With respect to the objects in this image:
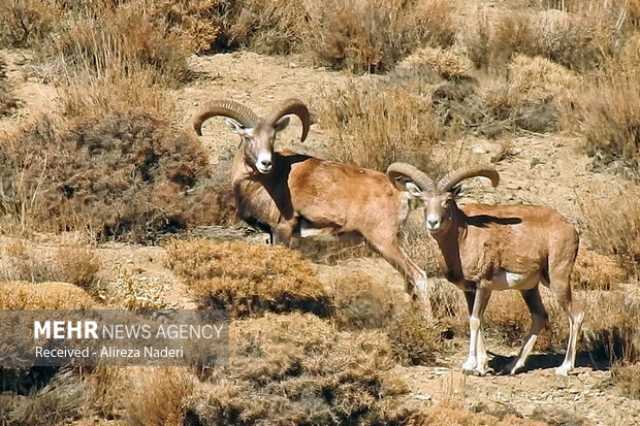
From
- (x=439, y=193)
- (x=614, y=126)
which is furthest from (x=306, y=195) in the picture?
(x=614, y=126)

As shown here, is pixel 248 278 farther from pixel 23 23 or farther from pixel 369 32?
pixel 23 23

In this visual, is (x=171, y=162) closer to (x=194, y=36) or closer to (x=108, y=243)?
(x=108, y=243)

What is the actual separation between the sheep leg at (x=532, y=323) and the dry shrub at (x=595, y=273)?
2206 millimetres

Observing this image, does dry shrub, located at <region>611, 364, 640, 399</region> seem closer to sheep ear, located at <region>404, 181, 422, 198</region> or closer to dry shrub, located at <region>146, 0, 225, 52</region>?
sheep ear, located at <region>404, 181, 422, 198</region>

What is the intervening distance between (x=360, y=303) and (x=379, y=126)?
478 cm

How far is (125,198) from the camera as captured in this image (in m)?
18.3

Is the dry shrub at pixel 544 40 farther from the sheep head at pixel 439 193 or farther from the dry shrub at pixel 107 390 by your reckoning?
the dry shrub at pixel 107 390

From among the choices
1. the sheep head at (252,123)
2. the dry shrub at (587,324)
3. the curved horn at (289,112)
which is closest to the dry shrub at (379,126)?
the curved horn at (289,112)

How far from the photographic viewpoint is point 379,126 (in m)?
20.6

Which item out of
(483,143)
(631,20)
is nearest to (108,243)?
(483,143)

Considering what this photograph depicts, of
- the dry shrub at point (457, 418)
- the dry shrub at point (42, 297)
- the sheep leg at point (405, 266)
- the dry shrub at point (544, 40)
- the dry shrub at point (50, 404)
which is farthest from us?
the dry shrub at point (544, 40)

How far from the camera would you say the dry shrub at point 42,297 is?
567 inches

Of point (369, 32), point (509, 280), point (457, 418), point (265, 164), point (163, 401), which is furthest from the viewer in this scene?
point (369, 32)

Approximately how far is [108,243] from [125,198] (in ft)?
2.49
